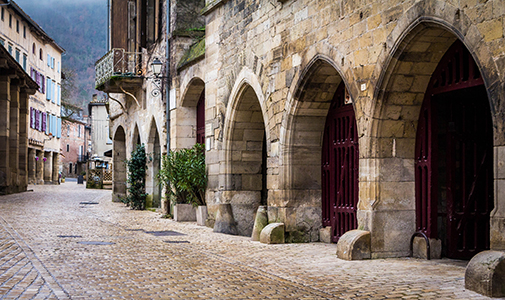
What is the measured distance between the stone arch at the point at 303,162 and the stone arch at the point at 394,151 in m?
1.94

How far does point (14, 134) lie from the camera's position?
26.0m

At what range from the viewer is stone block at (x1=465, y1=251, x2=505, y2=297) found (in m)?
5.02

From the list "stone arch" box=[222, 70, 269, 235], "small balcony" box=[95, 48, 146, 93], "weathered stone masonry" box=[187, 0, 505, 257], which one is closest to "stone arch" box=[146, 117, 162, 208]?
"small balcony" box=[95, 48, 146, 93]

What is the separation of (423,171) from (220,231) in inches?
194

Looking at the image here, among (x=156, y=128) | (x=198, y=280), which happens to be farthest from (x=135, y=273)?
(x=156, y=128)

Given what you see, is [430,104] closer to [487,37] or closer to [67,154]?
[487,37]

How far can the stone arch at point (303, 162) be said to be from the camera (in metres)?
9.38

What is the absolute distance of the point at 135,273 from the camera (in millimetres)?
6523

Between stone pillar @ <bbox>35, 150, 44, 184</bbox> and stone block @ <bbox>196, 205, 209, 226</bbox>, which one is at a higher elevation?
stone pillar @ <bbox>35, 150, 44, 184</bbox>

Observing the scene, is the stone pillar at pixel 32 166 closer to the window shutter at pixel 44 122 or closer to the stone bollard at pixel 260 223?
the window shutter at pixel 44 122

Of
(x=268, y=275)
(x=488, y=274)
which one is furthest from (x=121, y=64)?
(x=488, y=274)

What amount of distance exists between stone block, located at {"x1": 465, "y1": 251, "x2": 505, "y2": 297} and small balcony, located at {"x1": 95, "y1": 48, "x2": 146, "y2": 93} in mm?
14323

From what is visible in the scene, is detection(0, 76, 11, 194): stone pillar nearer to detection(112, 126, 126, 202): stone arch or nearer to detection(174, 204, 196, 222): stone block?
detection(112, 126, 126, 202): stone arch

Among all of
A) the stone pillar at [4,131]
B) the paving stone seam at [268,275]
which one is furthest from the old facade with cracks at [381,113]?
the stone pillar at [4,131]
